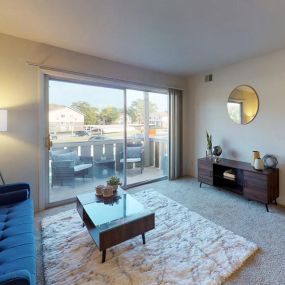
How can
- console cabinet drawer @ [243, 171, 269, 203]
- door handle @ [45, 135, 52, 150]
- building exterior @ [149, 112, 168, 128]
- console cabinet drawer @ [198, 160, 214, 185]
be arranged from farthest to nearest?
1. building exterior @ [149, 112, 168, 128]
2. console cabinet drawer @ [198, 160, 214, 185]
3. door handle @ [45, 135, 52, 150]
4. console cabinet drawer @ [243, 171, 269, 203]

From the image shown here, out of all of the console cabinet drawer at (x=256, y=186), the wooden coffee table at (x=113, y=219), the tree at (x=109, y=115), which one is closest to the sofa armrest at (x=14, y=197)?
the wooden coffee table at (x=113, y=219)

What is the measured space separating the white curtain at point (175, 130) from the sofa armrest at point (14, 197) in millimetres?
2931

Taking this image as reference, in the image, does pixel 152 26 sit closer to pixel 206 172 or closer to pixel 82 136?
pixel 82 136

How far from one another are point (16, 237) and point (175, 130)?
3.48 metres

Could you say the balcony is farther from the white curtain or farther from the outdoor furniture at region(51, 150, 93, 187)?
the white curtain

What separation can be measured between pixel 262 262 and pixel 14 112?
11.1 feet

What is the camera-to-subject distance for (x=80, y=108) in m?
3.21

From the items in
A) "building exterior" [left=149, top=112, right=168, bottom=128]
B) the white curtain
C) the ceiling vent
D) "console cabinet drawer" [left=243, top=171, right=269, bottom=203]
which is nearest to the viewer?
"console cabinet drawer" [left=243, top=171, right=269, bottom=203]

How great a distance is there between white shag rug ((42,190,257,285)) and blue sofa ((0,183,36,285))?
42 cm

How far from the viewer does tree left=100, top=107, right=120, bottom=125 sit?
3456mm

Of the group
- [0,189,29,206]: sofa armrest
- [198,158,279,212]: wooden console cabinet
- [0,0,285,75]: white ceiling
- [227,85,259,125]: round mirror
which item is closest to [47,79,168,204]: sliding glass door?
[0,0,285,75]: white ceiling

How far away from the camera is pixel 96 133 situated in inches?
135

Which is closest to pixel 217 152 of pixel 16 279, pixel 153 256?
pixel 153 256

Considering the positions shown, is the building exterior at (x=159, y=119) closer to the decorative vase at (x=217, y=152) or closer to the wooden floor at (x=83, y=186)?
the wooden floor at (x=83, y=186)
